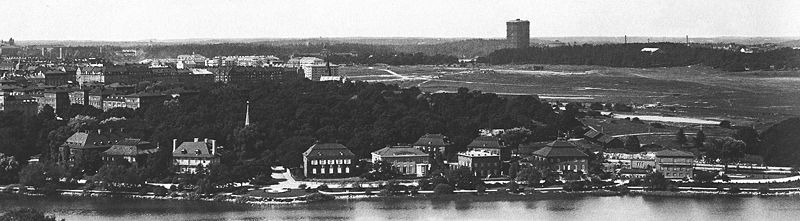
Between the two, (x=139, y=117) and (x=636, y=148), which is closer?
(x=636, y=148)

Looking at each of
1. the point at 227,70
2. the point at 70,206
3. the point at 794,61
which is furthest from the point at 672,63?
the point at 70,206

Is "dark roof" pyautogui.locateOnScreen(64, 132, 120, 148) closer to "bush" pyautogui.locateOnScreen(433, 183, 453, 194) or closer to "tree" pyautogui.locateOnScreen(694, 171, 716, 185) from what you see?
"bush" pyautogui.locateOnScreen(433, 183, 453, 194)

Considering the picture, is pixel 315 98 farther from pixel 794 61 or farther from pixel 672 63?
pixel 672 63

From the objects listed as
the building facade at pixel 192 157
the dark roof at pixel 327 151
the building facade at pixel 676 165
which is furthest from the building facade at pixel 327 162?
the building facade at pixel 676 165

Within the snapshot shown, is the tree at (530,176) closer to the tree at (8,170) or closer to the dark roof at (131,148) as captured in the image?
the dark roof at (131,148)

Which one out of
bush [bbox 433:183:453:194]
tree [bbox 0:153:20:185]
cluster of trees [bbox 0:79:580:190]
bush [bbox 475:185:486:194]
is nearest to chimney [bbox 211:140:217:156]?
cluster of trees [bbox 0:79:580:190]

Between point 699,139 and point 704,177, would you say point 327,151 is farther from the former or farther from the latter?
point 699,139

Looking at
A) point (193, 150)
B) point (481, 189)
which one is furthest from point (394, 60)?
point (481, 189)

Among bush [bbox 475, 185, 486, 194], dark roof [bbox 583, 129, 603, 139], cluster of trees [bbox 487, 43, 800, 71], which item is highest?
cluster of trees [bbox 487, 43, 800, 71]
